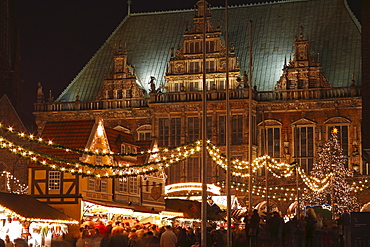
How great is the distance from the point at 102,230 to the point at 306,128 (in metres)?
36.0

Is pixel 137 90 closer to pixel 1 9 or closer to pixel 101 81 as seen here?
pixel 101 81

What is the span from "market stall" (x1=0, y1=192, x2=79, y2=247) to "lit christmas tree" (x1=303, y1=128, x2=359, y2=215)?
22.4 m

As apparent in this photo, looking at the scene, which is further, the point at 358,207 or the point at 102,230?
the point at 358,207

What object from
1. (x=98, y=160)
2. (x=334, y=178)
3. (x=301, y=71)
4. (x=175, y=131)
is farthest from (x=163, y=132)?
(x=98, y=160)

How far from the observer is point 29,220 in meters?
32.2

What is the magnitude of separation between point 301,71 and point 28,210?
34425 millimetres

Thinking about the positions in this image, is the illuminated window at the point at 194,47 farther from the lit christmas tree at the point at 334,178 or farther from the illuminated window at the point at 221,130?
the lit christmas tree at the point at 334,178

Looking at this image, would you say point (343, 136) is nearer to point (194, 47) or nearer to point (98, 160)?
point (194, 47)

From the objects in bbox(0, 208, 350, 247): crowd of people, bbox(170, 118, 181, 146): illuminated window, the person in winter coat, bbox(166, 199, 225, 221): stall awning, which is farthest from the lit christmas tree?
the person in winter coat

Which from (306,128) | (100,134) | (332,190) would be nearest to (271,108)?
(306,128)

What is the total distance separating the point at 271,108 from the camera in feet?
209

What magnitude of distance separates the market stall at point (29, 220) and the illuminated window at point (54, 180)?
5.28 m

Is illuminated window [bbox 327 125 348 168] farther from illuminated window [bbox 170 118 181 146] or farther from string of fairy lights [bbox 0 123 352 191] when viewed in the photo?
illuminated window [bbox 170 118 181 146]

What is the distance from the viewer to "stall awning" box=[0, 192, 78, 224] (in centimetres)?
→ 3178
